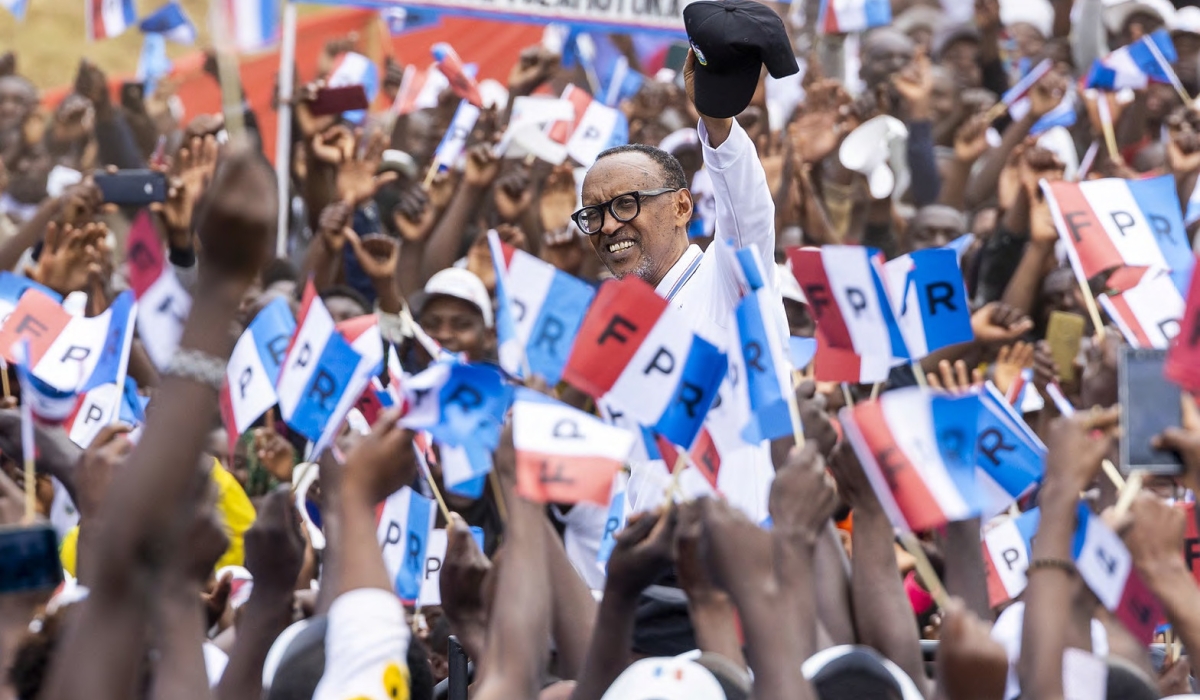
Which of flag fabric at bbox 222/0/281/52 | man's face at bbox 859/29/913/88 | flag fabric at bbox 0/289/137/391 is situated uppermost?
flag fabric at bbox 222/0/281/52

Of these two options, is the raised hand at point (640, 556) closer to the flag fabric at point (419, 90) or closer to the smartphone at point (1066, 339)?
the smartphone at point (1066, 339)

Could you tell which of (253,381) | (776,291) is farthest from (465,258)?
(776,291)

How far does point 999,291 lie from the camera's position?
8070 mm

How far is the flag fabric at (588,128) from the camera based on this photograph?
28.3 feet

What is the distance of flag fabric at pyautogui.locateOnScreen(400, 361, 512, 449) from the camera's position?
3492 millimetres

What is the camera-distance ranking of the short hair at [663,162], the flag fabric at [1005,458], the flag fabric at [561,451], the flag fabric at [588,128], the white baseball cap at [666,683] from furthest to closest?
the flag fabric at [588,128], the short hair at [663,162], the flag fabric at [1005,458], the flag fabric at [561,451], the white baseball cap at [666,683]

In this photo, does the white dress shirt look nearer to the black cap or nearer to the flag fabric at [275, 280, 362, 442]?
the black cap

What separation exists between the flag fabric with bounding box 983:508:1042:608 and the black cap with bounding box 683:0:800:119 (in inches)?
54.0

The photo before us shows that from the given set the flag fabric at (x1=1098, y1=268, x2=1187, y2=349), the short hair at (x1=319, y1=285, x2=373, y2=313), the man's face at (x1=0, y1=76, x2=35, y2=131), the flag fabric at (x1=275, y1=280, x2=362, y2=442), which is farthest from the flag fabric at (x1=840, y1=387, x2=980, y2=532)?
the man's face at (x1=0, y1=76, x2=35, y2=131)

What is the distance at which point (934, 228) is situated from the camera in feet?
27.4

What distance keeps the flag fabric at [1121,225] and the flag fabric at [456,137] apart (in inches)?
144

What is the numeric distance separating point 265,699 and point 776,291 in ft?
5.94

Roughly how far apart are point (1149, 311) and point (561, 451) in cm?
289

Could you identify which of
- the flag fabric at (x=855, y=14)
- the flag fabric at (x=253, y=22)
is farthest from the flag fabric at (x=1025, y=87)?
the flag fabric at (x=253, y=22)
